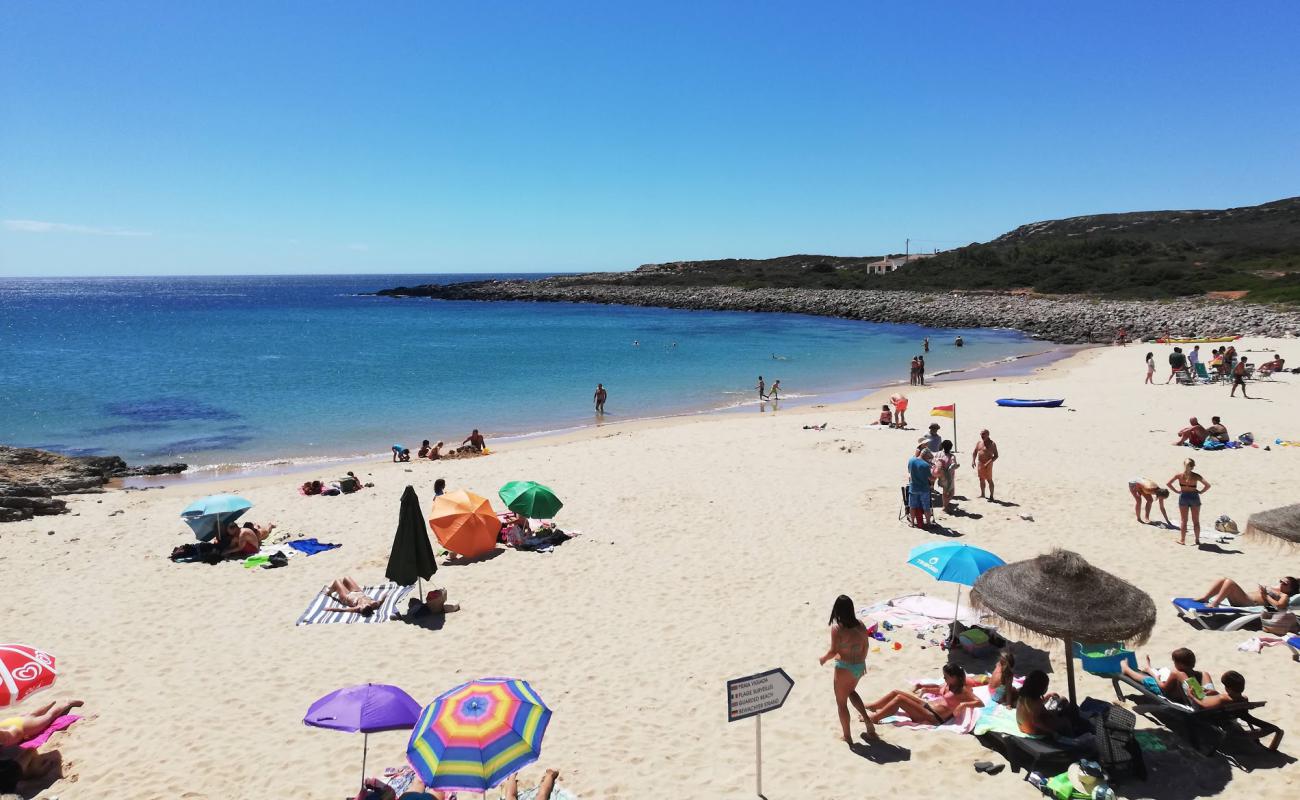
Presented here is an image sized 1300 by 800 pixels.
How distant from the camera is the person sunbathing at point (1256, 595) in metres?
8.04

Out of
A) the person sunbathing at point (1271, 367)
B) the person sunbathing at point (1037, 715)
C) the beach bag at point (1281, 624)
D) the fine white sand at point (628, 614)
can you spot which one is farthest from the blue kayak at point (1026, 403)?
the person sunbathing at point (1037, 715)

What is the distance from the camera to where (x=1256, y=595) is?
8.42m

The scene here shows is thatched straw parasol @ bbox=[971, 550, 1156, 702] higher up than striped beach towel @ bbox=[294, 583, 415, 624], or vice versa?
thatched straw parasol @ bbox=[971, 550, 1156, 702]

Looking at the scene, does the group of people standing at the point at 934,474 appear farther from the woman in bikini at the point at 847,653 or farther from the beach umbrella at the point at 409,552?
the beach umbrella at the point at 409,552

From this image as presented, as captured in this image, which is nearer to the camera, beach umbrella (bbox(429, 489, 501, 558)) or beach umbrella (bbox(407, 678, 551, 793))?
beach umbrella (bbox(407, 678, 551, 793))

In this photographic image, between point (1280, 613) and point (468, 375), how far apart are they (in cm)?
3718

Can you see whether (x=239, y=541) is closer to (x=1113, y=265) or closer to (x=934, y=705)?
(x=934, y=705)

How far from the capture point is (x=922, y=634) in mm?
8195

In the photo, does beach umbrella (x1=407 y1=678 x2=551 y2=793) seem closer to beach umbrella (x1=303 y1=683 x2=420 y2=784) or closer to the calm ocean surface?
beach umbrella (x1=303 y1=683 x2=420 y2=784)

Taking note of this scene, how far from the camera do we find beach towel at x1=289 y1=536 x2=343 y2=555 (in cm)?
1194

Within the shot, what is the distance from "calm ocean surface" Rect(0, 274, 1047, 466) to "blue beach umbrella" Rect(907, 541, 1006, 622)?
63.5 feet

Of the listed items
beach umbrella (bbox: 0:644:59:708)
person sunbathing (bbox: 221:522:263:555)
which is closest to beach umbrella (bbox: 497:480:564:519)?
person sunbathing (bbox: 221:522:263:555)

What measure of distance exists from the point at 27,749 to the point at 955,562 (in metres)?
8.73

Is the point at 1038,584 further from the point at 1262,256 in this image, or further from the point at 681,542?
the point at 1262,256
